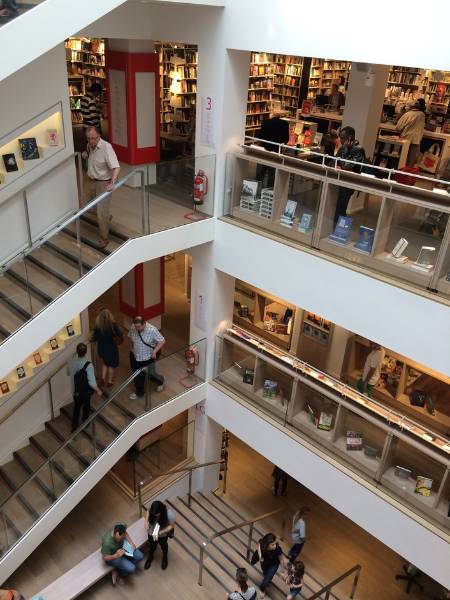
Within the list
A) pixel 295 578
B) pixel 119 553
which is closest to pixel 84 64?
pixel 119 553

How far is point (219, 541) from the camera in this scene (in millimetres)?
7895

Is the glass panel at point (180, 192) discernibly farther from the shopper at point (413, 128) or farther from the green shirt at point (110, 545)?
the shopper at point (413, 128)

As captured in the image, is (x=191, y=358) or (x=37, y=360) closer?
(x=37, y=360)

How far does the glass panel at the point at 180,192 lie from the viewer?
6.44 meters

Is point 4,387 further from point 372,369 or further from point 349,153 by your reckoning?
point 349,153

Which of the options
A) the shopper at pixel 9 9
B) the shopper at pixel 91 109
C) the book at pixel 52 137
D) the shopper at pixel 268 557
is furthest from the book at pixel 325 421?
the shopper at pixel 91 109

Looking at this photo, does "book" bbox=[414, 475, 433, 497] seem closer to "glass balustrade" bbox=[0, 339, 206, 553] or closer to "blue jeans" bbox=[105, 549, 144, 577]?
"glass balustrade" bbox=[0, 339, 206, 553]

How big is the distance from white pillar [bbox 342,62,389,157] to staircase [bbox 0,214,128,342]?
4428 millimetres

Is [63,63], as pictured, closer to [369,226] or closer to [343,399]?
[369,226]

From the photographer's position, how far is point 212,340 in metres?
7.91

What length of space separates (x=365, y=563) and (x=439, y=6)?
294 inches

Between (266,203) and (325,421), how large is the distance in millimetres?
2779

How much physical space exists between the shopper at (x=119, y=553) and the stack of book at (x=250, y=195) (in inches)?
172

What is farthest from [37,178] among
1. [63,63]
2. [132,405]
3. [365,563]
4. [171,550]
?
[365,563]
